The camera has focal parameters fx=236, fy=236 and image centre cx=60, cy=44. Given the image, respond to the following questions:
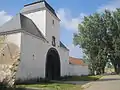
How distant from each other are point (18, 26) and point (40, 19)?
263 inches

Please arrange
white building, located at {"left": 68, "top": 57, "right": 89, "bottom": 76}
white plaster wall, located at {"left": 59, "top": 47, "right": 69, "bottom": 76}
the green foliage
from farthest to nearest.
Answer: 1. the green foliage
2. white building, located at {"left": 68, "top": 57, "right": 89, "bottom": 76}
3. white plaster wall, located at {"left": 59, "top": 47, "right": 69, "bottom": 76}

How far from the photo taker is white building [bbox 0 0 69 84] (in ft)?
86.7

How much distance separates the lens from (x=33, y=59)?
29.4 m

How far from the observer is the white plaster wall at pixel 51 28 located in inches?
1373

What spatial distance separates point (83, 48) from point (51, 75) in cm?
2299

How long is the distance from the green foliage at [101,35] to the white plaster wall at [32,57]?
25203mm

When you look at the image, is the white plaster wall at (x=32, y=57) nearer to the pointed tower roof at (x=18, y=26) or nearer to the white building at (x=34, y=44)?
the white building at (x=34, y=44)

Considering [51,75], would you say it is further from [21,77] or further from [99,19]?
[99,19]

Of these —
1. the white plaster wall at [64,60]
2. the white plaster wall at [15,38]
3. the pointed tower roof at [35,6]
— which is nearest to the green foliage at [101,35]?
the white plaster wall at [64,60]

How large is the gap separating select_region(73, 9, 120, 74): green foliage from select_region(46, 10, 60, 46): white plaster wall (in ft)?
60.5

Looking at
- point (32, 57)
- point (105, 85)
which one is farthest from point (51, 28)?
point (105, 85)

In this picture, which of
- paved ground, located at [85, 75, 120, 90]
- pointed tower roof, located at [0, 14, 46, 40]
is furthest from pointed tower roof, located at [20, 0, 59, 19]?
paved ground, located at [85, 75, 120, 90]

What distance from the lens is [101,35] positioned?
2232 inches

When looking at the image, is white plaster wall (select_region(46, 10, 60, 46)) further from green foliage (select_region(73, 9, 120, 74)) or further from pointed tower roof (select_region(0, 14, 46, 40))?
green foliage (select_region(73, 9, 120, 74))
